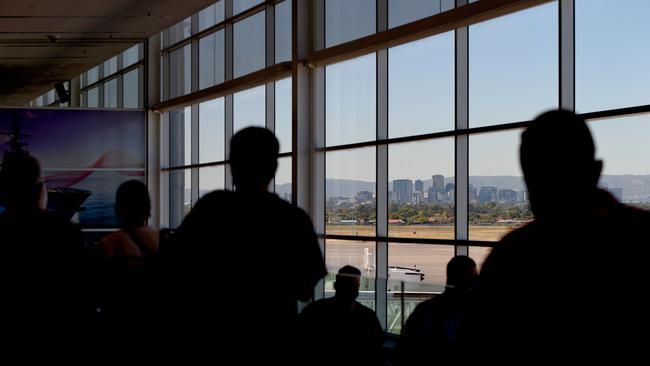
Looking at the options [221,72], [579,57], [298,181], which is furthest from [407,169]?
[221,72]

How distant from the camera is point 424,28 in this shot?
35.0ft

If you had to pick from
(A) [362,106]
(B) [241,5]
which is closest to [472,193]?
(A) [362,106]

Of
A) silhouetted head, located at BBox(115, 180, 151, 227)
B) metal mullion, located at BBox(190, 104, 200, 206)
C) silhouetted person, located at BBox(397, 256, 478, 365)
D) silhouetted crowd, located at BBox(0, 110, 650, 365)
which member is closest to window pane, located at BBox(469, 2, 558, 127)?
silhouetted person, located at BBox(397, 256, 478, 365)

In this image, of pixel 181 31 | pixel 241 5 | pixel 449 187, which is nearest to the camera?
pixel 449 187

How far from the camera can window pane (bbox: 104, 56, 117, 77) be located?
2214 cm

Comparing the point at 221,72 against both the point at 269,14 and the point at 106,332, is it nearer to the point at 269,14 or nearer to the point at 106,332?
the point at 269,14

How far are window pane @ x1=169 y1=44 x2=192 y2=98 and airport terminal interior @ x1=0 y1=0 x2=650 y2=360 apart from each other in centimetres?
6

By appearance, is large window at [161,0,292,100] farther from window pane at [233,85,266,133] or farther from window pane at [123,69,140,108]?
window pane at [123,69,140,108]

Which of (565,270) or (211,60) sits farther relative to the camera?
(211,60)

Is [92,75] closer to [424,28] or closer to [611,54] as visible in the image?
[424,28]

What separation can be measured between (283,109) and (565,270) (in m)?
13.9

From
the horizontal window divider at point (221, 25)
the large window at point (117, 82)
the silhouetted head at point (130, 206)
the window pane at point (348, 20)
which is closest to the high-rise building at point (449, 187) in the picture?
the window pane at point (348, 20)

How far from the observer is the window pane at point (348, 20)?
12.8 meters

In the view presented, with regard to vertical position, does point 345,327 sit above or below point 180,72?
below
